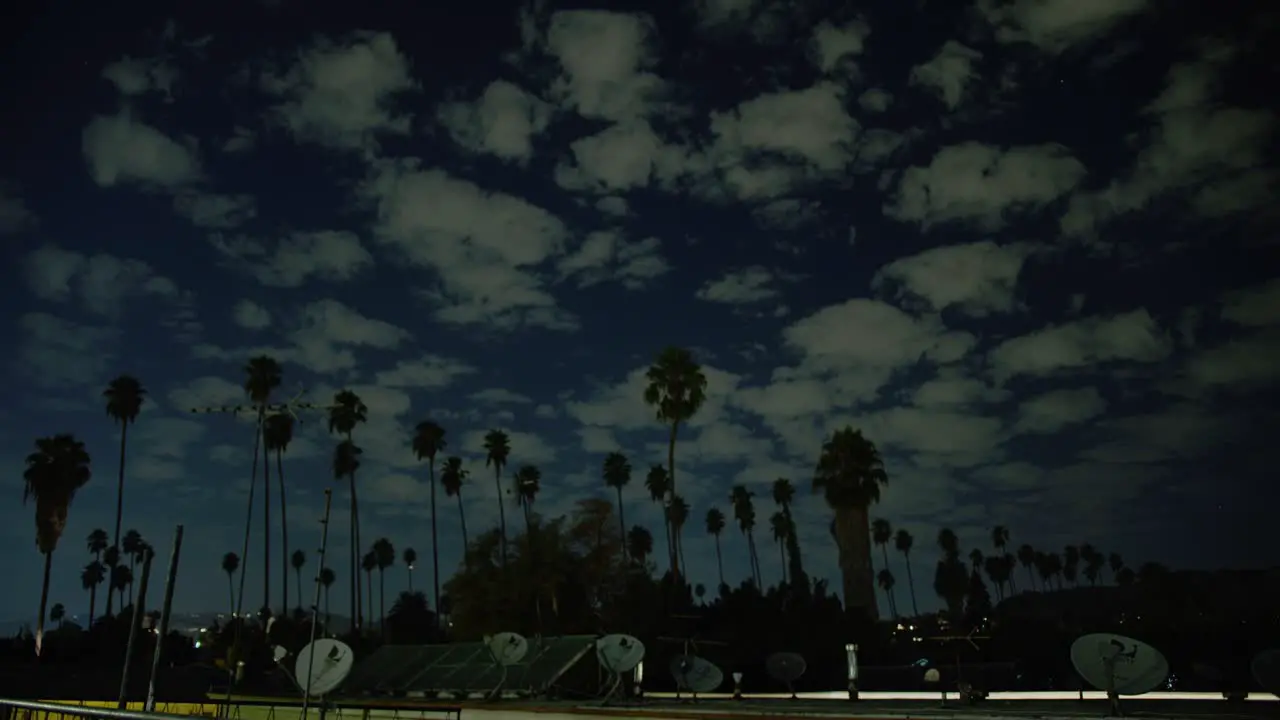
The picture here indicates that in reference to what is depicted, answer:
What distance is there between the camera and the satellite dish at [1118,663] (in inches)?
661

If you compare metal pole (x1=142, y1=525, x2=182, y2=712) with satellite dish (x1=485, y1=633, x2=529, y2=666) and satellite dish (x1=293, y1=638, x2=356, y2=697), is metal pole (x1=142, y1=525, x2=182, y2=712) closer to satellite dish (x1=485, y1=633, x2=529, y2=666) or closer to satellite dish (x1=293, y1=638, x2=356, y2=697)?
satellite dish (x1=293, y1=638, x2=356, y2=697)

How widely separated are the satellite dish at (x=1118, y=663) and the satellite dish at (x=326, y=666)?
16.6m

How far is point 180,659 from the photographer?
7975 cm

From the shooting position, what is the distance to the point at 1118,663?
1706cm

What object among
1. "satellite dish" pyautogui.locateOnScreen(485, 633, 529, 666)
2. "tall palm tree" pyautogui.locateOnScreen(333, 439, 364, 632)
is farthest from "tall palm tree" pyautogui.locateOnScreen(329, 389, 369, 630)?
"satellite dish" pyautogui.locateOnScreen(485, 633, 529, 666)

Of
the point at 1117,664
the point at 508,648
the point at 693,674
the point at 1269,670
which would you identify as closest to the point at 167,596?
the point at 508,648

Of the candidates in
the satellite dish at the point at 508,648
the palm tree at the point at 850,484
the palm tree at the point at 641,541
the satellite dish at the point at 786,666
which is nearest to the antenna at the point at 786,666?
the satellite dish at the point at 786,666

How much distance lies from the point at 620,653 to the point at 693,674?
3.71 m

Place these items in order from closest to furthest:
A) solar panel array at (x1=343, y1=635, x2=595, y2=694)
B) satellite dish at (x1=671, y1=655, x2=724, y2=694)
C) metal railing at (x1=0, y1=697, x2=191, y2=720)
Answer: metal railing at (x1=0, y1=697, x2=191, y2=720), satellite dish at (x1=671, y1=655, x2=724, y2=694), solar panel array at (x1=343, y1=635, x2=595, y2=694)

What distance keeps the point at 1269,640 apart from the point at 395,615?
75686 mm

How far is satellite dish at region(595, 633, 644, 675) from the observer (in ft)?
82.6

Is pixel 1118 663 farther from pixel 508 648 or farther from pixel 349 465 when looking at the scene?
pixel 349 465

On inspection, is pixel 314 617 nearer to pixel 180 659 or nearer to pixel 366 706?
pixel 366 706

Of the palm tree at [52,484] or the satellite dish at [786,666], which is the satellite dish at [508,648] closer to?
the satellite dish at [786,666]
